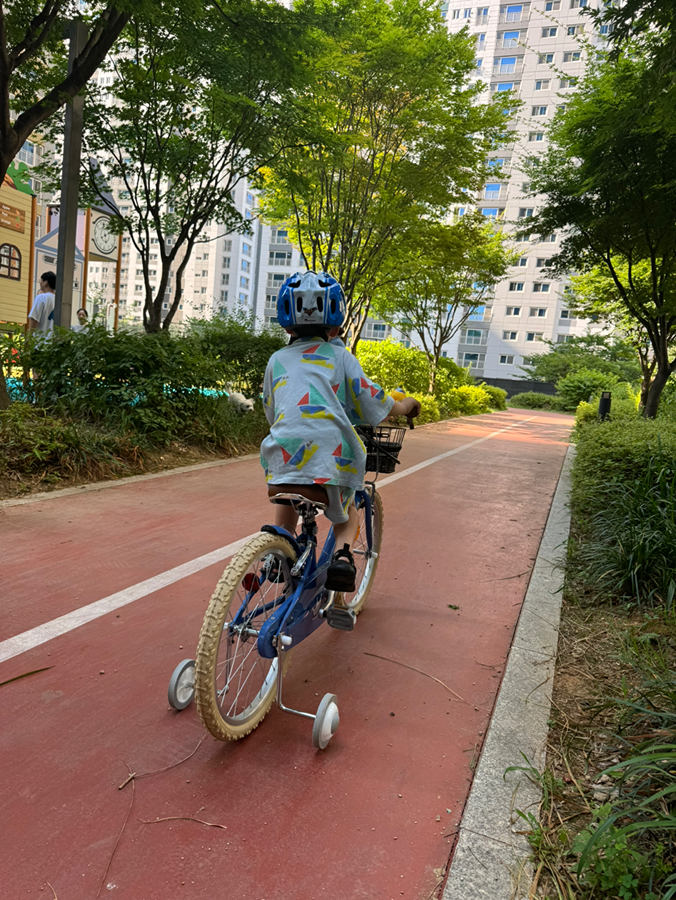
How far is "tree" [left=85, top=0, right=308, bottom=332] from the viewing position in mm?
7652

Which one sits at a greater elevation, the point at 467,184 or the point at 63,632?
the point at 467,184

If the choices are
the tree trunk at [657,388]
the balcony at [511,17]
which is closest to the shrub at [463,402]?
the tree trunk at [657,388]

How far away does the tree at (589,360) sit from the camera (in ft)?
139

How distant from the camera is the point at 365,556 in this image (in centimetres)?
396

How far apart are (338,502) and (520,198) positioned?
67088 millimetres

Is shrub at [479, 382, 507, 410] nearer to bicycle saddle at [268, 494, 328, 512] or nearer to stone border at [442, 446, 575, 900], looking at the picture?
stone border at [442, 446, 575, 900]

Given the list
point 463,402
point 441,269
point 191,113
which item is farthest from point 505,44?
point 191,113

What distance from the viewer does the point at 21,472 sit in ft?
19.0

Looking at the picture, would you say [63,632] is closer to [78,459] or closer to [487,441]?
[78,459]

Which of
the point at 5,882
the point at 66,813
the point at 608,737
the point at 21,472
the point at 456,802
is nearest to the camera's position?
the point at 5,882

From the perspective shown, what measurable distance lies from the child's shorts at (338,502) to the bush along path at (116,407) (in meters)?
3.93

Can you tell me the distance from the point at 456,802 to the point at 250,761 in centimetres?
80

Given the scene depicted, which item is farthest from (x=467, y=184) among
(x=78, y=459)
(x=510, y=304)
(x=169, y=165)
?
(x=510, y=304)

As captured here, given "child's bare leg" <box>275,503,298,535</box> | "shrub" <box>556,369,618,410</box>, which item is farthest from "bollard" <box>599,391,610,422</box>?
"shrub" <box>556,369,618,410</box>
